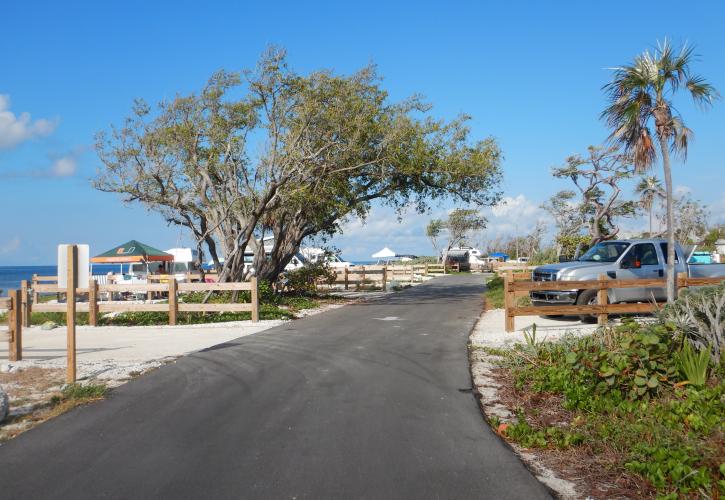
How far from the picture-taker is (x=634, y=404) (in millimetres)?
6984

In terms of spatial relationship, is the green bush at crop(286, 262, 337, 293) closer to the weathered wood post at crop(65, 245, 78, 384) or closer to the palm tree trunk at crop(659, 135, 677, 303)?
the palm tree trunk at crop(659, 135, 677, 303)

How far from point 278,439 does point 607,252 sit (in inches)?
465

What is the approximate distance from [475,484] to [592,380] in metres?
3.27

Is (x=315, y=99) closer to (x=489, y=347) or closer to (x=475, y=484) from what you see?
(x=489, y=347)

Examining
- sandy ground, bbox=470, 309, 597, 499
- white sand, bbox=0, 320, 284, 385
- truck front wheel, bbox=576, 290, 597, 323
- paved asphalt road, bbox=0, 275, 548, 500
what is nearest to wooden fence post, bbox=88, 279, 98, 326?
white sand, bbox=0, 320, 284, 385

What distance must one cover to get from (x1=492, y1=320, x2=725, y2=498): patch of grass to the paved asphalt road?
2.57ft

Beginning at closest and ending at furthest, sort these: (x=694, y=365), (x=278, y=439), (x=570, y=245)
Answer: (x=278, y=439) < (x=694, y=365) < (x=570, y=245)

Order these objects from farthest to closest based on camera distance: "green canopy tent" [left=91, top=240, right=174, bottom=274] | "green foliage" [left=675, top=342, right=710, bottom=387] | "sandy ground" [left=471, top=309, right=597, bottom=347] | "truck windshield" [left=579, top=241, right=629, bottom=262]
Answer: "green canopy tent" [left=91, top=240, right=174, bottom=274] < "truck windshield" [left=579, top=241, right=629, bottom=262] < "sandy ground" [left=471, top=309, right=597, bottom=347] < "green foliage" [left=675, top=342, right=710, bottom=387]

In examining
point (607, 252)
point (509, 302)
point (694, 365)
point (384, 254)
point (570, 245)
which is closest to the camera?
point (694, 365)

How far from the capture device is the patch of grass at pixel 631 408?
4941 millimetres

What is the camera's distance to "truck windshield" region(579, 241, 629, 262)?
1544 centimetres

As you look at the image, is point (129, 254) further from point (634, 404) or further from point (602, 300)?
point (634, 404)

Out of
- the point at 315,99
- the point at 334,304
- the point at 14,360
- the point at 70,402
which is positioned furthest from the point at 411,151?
the point at 70,402

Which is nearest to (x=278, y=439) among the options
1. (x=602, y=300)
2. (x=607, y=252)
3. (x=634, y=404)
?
(x=634, y=404)
